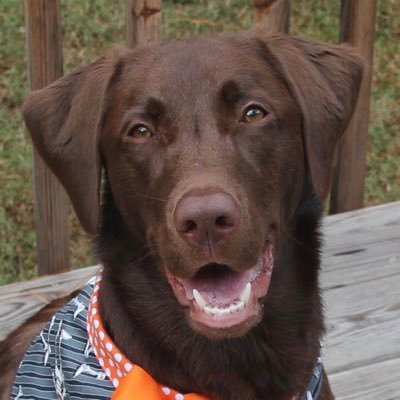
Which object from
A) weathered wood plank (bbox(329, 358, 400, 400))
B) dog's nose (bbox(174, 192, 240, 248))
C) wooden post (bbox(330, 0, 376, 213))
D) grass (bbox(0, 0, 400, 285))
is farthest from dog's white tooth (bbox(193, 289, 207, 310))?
grass (bbox(0, 0, 400, 285))

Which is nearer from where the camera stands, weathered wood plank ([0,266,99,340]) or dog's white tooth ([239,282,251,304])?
dog's white tooth ([239,282,251,304])

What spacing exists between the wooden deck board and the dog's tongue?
1058mm

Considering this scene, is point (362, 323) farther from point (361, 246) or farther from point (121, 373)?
point (121, 373)

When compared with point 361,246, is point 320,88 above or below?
above

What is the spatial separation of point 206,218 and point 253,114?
448 mm

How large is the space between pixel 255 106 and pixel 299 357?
2.57ft

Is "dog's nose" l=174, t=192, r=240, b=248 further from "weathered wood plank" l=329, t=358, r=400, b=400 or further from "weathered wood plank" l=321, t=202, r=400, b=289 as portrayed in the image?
"weathered wood plank" l=321, t=202, r=400, b=289

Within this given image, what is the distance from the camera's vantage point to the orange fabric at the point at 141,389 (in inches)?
101

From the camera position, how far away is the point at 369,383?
3457 mm

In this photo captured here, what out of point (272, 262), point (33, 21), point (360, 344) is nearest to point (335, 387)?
point (360, 344)

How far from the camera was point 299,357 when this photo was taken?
2.84 meters

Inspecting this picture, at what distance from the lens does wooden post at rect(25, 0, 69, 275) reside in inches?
141

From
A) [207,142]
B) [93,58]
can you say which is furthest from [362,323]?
[93,58]

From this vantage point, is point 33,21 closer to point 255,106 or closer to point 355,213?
point 255,106
